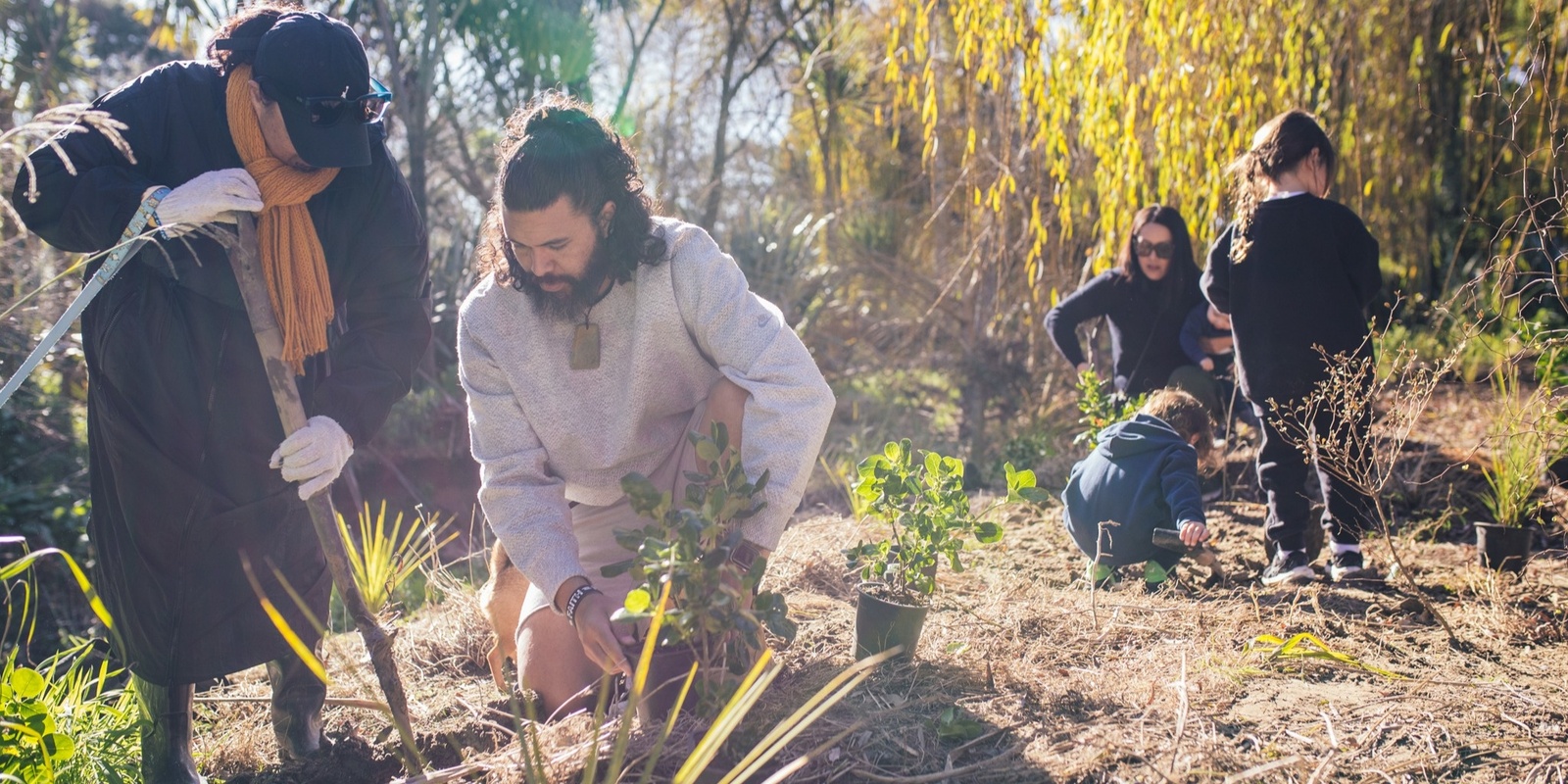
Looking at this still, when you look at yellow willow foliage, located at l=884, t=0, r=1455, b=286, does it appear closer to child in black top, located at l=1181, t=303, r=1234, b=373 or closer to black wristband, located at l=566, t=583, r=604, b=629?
child in black top, located at l=1181, t=303, r=1234, b=373

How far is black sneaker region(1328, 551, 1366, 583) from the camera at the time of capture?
3.26 metres

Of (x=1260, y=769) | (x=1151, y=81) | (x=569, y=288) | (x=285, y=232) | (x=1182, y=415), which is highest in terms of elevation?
(x=1151, y=81)

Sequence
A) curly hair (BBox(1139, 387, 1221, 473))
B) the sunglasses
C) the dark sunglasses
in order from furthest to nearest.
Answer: the dark sunglasses → curly hair (BBox(1139, 387, 1221, 473)) → the sunglasses

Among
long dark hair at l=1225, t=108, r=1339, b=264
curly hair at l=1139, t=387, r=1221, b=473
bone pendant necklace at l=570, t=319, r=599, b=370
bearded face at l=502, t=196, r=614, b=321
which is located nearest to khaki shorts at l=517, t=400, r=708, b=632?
bone pendant necklace at l=570, t=319, r=599, b=370

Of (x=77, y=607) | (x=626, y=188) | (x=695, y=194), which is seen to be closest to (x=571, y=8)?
(x=695, y=194)

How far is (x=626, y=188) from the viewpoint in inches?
89.5

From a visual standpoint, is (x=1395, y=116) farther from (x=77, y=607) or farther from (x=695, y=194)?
(x=77, y=607)

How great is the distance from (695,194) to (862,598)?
8.19 m

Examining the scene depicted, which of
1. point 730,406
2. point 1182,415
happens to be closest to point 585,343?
point 730,406

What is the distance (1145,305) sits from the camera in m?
4.84

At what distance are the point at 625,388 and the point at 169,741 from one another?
3.87 ft

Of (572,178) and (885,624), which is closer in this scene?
(572,178)

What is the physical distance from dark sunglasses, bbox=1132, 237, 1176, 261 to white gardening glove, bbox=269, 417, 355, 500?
11.7 ft

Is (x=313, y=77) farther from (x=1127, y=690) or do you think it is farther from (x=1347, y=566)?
(x=1347, y=566)
